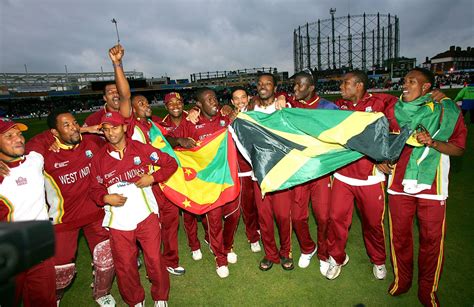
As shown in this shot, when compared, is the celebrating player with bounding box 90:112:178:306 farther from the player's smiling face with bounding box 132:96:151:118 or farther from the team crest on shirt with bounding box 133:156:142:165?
the player's smiling face with bounding box 132:96:151:118

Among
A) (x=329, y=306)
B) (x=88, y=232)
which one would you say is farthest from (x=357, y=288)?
(x=88, y=232)

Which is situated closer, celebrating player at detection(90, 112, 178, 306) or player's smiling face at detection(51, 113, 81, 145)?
celebrating player at detection(90, 112, 178, 306)

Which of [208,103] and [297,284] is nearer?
[297,284]

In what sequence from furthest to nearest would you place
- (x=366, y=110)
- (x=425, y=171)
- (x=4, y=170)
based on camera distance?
(x=366, y=110)
(x=425, y=171)
(x=4, y=170)

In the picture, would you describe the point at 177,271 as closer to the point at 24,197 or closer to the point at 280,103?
the point at 24,197

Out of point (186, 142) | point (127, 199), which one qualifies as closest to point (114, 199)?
point (127, 199)

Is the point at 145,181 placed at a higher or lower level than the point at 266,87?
lower

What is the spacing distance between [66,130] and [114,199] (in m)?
1.19

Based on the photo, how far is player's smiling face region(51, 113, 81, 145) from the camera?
11.6ft

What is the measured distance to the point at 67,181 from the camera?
11.9 ft

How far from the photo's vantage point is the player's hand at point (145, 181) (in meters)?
3.33

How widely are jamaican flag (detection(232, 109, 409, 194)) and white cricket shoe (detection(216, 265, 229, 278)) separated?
151 cm

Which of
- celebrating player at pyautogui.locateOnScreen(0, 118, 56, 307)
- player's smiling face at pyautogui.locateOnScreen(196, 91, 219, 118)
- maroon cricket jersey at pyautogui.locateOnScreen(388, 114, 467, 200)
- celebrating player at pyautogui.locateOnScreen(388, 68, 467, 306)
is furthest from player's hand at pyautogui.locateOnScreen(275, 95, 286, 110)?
celebrating player at pyautogui.locateOnScreen(0, 118, 56, 307)

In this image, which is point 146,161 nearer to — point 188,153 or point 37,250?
point 188,153
